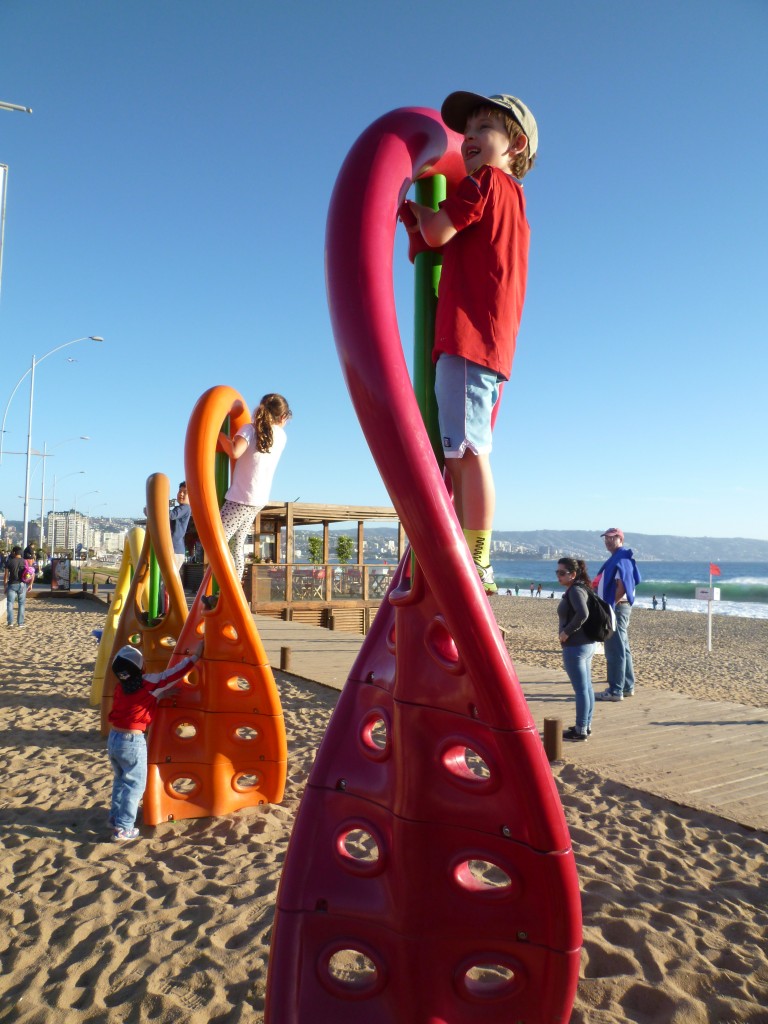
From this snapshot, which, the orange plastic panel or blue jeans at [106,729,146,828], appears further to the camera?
the orange plastic panel

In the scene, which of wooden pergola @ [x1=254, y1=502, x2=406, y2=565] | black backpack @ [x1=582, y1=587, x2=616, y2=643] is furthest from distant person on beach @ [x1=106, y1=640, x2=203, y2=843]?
wooden pergola @ [x1=254, y1=502, x2=406, y2=565]

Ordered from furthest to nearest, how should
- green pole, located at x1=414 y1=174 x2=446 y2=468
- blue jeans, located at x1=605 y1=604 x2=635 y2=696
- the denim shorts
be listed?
1. blue jeans, located at x1=605 y1=604 x2=635 y2=696
2. green pole, located at x1=414 y1=174 x2=446 y2=468
3. the denim shorts

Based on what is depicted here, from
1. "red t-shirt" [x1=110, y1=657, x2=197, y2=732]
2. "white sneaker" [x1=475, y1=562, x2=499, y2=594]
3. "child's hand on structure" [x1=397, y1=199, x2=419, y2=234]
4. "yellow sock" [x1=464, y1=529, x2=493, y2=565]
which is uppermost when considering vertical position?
"child's hand on structure" [x1=397, y1=199, x2=419, y2=234]

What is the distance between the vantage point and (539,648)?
20.0 meters

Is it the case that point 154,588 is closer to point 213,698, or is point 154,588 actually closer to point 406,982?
point 213,698

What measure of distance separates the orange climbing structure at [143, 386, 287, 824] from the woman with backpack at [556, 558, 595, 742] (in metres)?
2.78

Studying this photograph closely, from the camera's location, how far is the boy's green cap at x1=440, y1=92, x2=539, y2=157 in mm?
2127

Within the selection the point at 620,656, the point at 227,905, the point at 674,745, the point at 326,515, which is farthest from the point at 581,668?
the point at 326,515

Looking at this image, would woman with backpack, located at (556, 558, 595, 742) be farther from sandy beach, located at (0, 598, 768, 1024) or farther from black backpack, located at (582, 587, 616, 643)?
sandy beach, located at (0, 598, 768, 1024)

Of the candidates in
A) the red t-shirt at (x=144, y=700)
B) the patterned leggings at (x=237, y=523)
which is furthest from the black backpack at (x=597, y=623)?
the red t-shirt at (x=144, y=700)

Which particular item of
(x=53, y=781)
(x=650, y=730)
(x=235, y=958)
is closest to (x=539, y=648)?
(x=650, y=730)

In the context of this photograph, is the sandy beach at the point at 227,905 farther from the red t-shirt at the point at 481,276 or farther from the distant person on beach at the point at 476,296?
the red t-shirt at the point at 481,276

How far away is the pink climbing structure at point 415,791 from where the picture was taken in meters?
1.83

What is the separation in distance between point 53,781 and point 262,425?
3533mm
